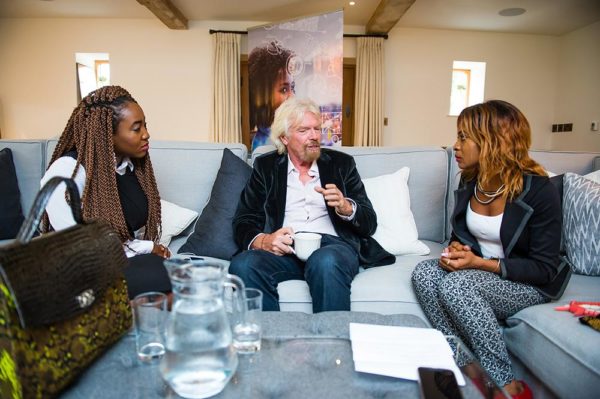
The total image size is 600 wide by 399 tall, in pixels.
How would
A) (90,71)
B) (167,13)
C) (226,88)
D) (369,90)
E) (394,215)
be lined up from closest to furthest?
(394,215) → (167,13) → (226,88) → (369,90) → (90,71)

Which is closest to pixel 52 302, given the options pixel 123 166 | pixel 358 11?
pixel 123 166

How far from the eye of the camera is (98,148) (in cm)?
131

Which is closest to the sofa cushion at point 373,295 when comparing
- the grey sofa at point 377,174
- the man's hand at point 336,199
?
the grey sofa at point 377,174

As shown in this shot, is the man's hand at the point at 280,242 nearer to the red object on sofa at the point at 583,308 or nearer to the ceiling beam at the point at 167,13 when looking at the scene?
the red object on sofa at the point at 583,308

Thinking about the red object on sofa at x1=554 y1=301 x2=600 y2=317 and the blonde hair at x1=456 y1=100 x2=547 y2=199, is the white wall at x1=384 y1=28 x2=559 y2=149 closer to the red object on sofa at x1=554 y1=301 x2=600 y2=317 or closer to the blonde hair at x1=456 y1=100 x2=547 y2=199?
the blonde hair at x1=456 y1=100 x2=547 y2=199

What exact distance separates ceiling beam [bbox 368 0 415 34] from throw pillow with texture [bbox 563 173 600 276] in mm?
3299

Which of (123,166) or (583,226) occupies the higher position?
(123,166)

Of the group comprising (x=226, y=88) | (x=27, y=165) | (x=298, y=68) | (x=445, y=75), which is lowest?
(x=27, y=165)

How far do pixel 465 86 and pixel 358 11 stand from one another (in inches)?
89.1

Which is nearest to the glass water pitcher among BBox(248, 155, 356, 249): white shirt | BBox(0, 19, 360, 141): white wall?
BBox(248, 155, 356, 249): white shirt

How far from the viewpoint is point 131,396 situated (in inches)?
26.2

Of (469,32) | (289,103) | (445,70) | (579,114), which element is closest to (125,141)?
(289,103)

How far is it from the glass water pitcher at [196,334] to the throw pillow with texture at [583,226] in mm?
1521

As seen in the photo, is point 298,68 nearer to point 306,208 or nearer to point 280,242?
point 306,208
